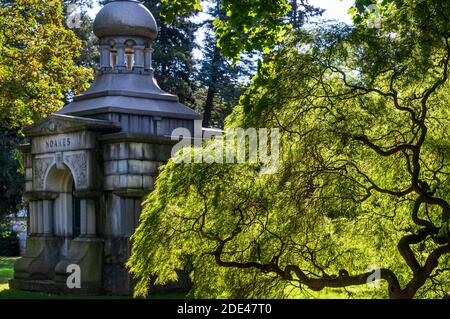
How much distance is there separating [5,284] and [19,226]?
1560cm

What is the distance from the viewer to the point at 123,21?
20578mm

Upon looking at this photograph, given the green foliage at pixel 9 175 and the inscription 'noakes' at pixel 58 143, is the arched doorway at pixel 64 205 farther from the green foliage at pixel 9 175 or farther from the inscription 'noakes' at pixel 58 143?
the green foliage at pixel 9 175

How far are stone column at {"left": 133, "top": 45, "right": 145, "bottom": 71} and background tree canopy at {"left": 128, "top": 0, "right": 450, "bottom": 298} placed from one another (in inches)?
403

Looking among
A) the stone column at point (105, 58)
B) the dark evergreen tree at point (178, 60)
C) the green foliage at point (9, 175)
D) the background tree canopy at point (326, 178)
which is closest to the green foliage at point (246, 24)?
the background tree canopy at point (326, 178)

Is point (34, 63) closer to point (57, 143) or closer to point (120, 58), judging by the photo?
point (120, 58)

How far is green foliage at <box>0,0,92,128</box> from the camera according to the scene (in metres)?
20.5

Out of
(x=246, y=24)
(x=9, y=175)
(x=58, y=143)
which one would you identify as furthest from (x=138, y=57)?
(x=9, y=175)

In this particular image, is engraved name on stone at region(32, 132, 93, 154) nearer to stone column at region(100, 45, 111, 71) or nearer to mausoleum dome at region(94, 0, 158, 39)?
stone column at region(100, 45, 111, 71)

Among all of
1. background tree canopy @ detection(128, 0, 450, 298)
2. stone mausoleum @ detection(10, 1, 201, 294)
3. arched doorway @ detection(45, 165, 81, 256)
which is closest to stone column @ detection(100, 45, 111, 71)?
stone mausoleum @ detection(10, 1, 201, 294)

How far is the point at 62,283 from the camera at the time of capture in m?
18.6

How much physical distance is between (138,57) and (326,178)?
1211 cm

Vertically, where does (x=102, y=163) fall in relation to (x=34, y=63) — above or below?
below

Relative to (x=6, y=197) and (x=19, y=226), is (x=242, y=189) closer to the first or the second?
(x=6, y=197)

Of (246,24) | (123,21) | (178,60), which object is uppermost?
(178,60)
